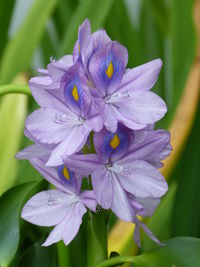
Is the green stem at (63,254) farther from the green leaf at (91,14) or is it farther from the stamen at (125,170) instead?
the green leaf at (91,14)

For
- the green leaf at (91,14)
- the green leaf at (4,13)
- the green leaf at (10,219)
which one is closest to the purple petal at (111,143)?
the green leaf at (10,219)

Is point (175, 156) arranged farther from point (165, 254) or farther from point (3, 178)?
point (165, 254)

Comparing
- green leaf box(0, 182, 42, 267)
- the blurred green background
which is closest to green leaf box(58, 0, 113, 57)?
the blurred green background

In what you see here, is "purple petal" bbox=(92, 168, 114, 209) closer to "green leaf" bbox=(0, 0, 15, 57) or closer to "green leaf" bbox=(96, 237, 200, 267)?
"green leaf" bbox=(96, 237, 200, 267)

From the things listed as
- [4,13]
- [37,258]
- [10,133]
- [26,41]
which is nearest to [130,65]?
[26,41]

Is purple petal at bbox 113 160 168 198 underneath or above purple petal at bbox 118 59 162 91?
underneath

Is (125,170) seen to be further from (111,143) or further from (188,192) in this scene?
(188,192)

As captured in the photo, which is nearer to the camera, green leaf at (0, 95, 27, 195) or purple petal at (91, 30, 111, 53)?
purple petal at (91, 30, 111, 53)
